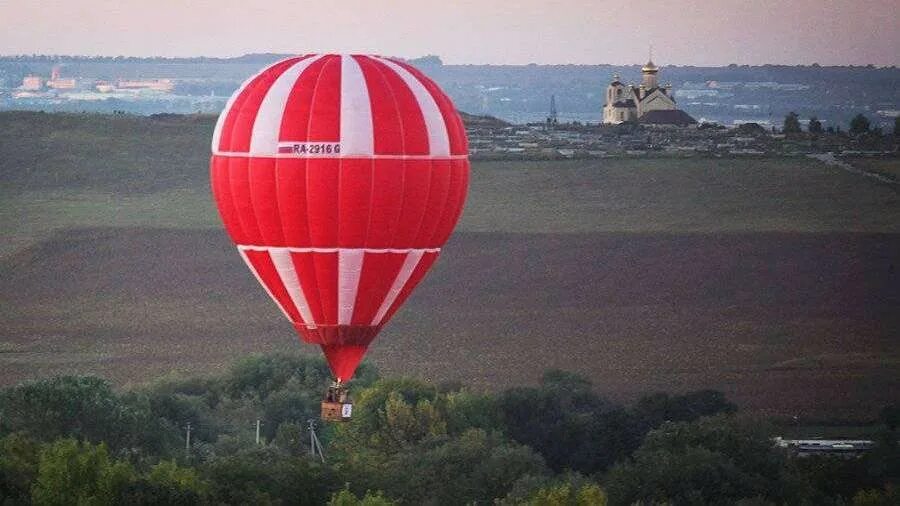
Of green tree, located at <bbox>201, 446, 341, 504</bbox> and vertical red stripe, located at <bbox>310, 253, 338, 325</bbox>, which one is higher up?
vertical red stripe, located at <bbox>310, 253, 338, 325</bbox>

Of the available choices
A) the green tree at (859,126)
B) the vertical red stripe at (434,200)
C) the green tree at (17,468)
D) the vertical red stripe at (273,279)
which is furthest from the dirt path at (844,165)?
the vertical red stripe at (273,279)

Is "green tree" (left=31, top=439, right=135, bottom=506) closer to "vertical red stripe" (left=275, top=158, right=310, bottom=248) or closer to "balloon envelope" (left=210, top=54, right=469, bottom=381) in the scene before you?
"balloon envelope" (left=210, top=54, right=469, bottom=381)

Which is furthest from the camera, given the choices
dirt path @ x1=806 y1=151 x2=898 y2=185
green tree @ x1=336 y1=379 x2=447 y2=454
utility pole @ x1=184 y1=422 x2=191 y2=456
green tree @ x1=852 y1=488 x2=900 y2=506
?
dirt path @ x1=806 y1=151 x2=898 y2=185

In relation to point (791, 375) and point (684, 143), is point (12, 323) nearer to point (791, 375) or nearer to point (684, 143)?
point (791, 375)

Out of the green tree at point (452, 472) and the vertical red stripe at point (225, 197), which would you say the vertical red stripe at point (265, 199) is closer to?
the vertical red stripe at point (225, 197)

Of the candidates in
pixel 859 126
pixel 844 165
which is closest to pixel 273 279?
pixel 844 165

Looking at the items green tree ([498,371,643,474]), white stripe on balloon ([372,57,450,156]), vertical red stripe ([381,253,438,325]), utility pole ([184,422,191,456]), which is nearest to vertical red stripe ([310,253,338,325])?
vertical red stripe ([381,253,438,325])
